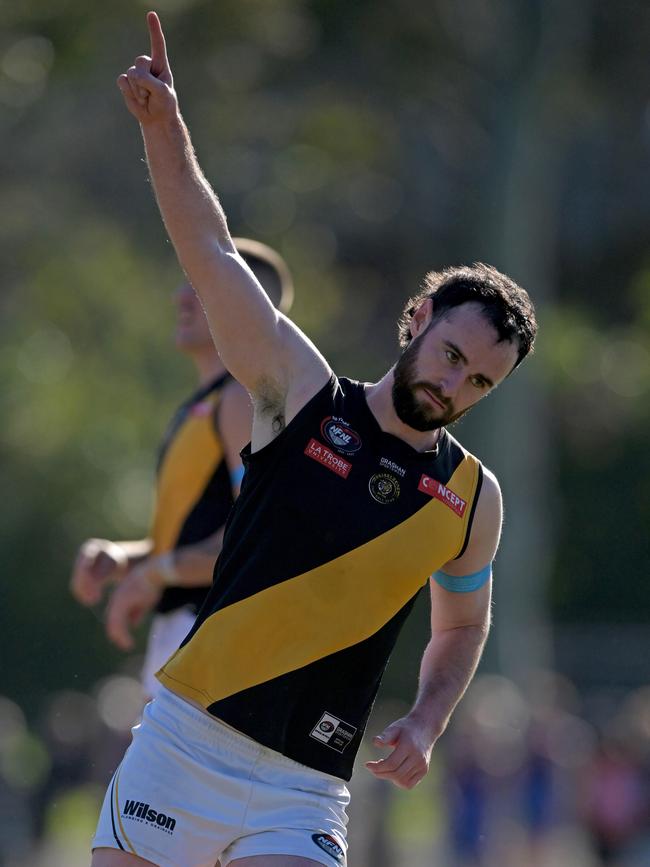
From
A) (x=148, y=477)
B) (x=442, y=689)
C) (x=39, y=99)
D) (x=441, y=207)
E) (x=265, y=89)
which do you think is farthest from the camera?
(x=441, y=207)

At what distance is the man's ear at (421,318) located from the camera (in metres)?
4.44

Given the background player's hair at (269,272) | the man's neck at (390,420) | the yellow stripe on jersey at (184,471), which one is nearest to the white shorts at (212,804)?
the man's neck at (390,420)

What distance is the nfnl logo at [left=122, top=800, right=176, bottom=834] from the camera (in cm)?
405

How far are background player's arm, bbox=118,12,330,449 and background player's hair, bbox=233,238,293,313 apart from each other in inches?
87.2

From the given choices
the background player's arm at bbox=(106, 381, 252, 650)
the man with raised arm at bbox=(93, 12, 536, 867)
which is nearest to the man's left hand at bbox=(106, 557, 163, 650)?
the background player's arm at bbox=(106, 381, 252, 650)

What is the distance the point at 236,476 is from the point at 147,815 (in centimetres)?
211

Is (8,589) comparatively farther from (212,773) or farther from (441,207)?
(212,773)

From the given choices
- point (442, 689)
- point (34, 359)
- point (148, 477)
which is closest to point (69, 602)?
point (148, 477)

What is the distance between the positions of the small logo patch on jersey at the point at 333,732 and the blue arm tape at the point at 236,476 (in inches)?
73.0

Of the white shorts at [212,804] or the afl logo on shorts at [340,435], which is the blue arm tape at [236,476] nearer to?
the afl logo on shorts at [340,435]

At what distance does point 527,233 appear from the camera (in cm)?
2008

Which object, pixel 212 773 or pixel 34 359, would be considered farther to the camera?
pixel 34 359

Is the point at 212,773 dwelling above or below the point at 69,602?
above

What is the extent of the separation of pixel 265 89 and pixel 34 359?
4.97 m
